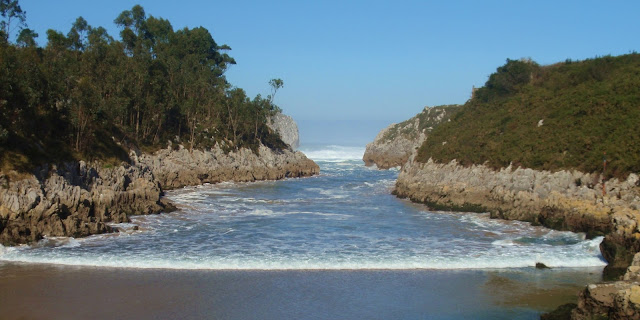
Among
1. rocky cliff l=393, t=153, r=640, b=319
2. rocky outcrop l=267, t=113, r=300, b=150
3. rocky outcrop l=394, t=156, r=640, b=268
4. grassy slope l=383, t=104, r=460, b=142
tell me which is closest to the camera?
rocky cliff l=393, t=153, r=640, b=319

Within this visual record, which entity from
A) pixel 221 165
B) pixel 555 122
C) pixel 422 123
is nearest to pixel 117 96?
pixel 221 165

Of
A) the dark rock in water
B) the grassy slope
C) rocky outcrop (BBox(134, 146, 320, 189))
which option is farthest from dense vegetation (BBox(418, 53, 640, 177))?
the grassy slope

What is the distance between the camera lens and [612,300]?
35.9ft

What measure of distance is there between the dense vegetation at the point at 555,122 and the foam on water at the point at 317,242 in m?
5.17

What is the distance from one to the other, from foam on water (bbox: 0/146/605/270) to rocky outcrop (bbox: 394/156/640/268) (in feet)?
3.54

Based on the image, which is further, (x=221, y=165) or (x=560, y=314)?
(x=221, y=165)

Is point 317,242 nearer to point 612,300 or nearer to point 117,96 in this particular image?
point 612,300

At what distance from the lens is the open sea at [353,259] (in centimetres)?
1403

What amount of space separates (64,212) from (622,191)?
24.7 metres

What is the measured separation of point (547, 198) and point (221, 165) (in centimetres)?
3712

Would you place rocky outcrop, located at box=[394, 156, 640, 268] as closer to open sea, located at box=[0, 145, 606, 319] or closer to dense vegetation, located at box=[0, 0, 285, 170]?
open sea, located at box=[0, 145, 606, 319]

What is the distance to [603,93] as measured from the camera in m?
34.3

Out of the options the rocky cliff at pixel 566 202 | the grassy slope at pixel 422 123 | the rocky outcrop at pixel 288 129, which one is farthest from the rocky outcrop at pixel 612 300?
the rocky outcrop at pixel 288 129

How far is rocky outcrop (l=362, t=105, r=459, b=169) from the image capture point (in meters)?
99.7
